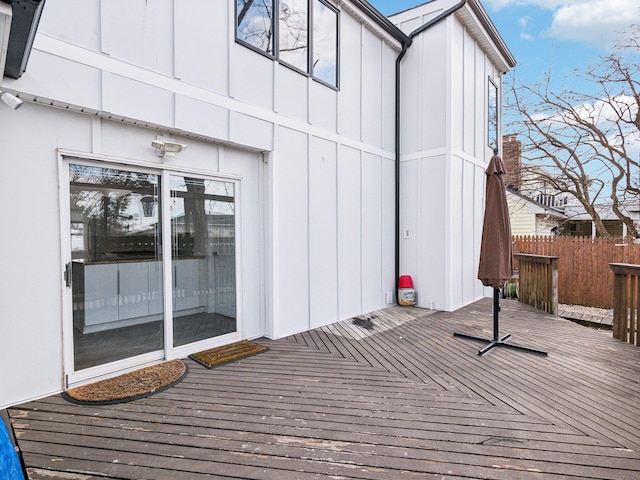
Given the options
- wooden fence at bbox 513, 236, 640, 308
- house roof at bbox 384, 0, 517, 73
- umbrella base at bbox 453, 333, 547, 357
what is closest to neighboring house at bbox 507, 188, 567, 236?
wooden fence at bbox 513, 236, 640, 308

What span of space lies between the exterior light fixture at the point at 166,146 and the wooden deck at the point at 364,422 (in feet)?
7.24

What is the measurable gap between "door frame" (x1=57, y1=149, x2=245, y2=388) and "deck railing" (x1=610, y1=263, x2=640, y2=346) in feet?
15.6

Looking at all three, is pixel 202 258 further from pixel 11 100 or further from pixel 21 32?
pixel 21 32

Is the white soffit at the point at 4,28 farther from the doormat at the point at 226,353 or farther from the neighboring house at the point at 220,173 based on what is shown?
the doormat at the point at 226,353

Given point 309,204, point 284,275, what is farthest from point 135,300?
point 309,204

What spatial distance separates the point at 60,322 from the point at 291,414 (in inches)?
82.6

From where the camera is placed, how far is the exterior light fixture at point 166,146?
3.48 m

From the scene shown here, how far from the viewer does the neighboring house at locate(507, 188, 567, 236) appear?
14.0 metres

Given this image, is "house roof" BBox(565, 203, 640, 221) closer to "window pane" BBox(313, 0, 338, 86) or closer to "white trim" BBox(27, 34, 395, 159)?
"window pane" BBox(313, 0, 338, 86)

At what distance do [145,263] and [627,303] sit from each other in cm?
568

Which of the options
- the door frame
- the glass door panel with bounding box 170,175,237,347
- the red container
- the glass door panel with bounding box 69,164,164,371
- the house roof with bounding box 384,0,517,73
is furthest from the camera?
the red container

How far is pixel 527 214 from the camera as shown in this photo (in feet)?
46.9

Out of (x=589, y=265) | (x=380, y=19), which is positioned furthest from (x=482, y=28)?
(x=589, y=265)

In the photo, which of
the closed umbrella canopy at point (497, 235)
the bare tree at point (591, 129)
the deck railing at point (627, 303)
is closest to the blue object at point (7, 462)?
the closed umbrella canopy at point (497, 235)
